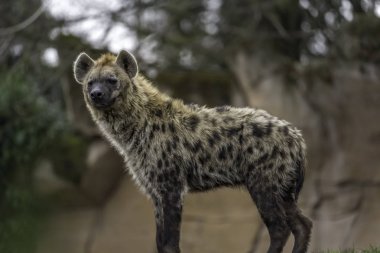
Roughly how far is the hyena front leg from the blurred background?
453 centimetres

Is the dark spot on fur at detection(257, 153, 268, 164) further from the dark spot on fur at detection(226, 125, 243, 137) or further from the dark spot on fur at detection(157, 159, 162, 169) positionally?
the dark spot on fur at detection(157, 159, 162, 169)

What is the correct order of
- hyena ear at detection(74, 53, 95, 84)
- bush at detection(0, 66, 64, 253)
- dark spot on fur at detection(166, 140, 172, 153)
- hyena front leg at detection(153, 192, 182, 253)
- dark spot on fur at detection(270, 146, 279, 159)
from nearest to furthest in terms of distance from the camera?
hyena front leg at detection(153, 192, 182, 253), dark spot on fur at detection(270, 146, 279, 159), dark spot on fur at detection(166, 140, 172, 153), hyena ear at detection(74, 53, 95, 84), bush at detection(0, 66, 64, 253)

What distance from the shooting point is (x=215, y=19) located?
1184 centimetres

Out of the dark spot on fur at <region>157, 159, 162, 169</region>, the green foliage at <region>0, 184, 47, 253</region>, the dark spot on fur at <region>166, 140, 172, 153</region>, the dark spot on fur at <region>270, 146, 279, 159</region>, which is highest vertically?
the dark spot on fur at <region>270, 146, 279, 159</region>

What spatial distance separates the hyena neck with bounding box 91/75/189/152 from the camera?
6309 mm

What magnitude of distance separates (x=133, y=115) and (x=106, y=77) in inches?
14.2

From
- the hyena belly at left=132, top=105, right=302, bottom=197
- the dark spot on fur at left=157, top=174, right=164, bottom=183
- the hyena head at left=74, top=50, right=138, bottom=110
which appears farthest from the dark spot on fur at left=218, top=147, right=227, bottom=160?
the hyena head at left=74, top=50, right=138, bottom=110

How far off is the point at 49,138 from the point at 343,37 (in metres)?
3.94

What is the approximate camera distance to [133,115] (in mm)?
6336

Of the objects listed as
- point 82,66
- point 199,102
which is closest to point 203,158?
point 82,66

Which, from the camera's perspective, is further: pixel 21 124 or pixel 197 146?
pixel 21 124

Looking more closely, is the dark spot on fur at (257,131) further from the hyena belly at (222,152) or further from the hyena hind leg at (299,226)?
the hyena hind leg at (299,226)

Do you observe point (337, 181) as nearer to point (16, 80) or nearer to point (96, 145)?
point (96, 145)

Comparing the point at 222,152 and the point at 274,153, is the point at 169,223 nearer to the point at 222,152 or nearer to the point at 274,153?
the point at 222,152
